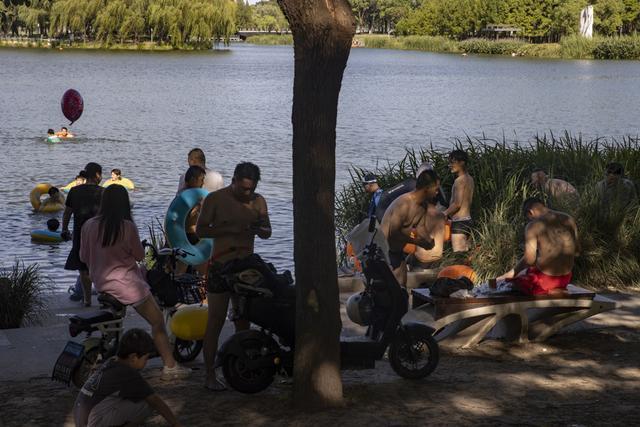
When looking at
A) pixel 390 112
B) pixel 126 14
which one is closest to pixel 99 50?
pixel 126 14

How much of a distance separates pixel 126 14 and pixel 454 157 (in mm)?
94163

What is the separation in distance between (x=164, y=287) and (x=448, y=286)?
88.6 inches

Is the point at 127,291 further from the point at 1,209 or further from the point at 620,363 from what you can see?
the point at 1,209

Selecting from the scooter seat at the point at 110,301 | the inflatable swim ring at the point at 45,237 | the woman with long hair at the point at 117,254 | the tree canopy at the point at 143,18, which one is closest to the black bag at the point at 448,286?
the woman with long hair at the point at 117,254

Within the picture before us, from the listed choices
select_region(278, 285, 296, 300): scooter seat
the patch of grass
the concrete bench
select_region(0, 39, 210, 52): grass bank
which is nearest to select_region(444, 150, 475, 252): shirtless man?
the concrete bench

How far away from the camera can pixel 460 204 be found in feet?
40.8

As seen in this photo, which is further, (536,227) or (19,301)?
(19,301)

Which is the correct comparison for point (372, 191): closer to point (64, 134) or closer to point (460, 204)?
point (460, 204)

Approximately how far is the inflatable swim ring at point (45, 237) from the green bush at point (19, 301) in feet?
28.5

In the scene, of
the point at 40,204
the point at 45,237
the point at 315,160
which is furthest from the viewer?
the point at 40,204

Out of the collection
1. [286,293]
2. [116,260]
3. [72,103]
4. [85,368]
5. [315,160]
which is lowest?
[72,103]

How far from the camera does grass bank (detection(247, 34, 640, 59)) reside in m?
105

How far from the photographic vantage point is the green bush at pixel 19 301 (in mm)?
9898

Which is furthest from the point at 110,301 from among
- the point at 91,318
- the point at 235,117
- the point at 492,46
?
the point at 492,46
